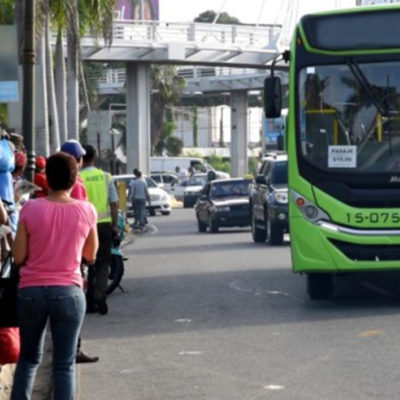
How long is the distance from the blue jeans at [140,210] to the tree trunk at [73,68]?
2826 mm

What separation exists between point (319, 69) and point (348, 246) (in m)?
2.07

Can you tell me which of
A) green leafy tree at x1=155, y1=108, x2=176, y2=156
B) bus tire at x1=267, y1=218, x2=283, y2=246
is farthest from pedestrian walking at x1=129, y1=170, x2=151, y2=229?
green leafy tree at x1=155, y1=108, x2=176, y2=156

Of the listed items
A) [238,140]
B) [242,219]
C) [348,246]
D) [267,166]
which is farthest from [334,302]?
[238,140]

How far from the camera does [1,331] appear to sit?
838 centimetres

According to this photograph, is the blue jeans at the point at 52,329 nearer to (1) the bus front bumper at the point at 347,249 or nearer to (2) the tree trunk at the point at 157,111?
(1) the bus front bumper at the point at 347,249

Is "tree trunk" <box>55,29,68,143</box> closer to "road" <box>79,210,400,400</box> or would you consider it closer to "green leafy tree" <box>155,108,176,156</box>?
"road" <box>79,210,400,400</box>

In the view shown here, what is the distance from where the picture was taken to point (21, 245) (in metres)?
8.30

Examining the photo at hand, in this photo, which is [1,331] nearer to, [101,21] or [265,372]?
[265,372]

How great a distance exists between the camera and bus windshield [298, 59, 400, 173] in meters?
15.7

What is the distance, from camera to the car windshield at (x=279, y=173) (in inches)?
1120

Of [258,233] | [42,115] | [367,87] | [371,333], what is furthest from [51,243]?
[258,233]

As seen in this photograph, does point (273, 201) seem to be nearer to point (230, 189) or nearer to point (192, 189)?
point (230, 189)

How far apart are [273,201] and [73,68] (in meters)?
12.3

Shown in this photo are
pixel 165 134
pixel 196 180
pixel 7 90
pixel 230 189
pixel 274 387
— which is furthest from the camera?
pixel 165 134
